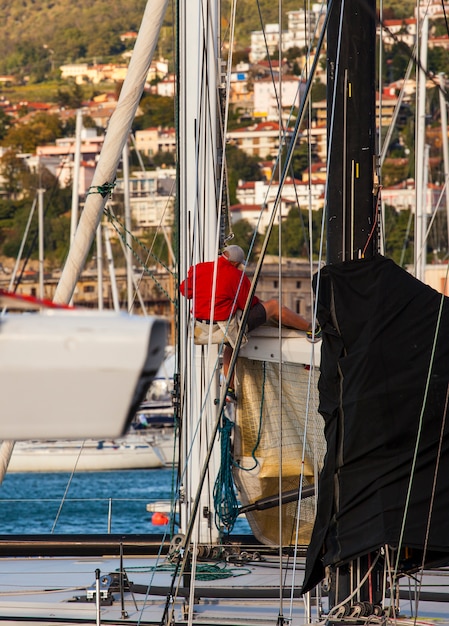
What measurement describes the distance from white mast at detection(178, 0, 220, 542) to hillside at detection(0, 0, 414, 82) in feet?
426

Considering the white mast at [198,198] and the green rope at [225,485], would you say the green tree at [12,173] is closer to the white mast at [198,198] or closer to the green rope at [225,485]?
the white mast at [198,198]

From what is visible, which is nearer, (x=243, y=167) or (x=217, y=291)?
(x=217, y=291)

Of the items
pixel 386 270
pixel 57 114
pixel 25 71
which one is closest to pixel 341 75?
pixel 386 270

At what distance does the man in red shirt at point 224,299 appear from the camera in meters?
5.84

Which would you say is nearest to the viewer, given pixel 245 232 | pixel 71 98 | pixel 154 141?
pixel 245 232

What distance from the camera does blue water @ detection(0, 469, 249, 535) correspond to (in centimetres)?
2777

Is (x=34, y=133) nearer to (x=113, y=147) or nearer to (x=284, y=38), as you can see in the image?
(x=284, y=38)

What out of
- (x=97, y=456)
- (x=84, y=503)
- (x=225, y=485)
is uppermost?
(x=225, y=485)

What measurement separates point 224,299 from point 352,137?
4.58ft

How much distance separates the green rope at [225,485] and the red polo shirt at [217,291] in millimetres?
727

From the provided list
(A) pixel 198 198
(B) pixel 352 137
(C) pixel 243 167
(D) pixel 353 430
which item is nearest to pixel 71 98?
(C) pixel 243 167

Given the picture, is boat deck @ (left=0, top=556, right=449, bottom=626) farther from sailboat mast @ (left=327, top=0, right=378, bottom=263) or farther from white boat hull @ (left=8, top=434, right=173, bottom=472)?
white boat hull @ (left=8, top=434, right=173, bottom=472)

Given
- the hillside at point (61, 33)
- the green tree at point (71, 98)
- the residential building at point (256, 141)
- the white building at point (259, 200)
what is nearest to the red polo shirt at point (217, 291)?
the white building at point (259, 200)

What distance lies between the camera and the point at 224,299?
599cm
